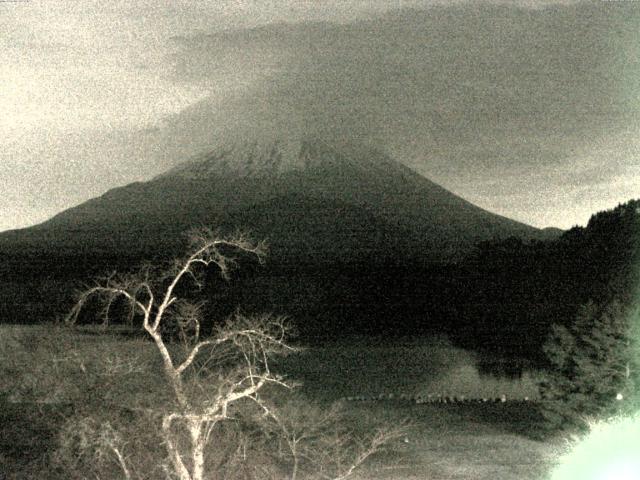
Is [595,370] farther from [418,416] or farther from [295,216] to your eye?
[295,216]

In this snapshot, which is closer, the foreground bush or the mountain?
the foreground bush

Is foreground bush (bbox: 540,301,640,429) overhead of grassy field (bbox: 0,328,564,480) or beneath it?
overhead

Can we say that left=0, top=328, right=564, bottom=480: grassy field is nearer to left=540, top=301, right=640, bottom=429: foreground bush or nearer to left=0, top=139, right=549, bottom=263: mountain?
left=540, top=301, right=640, bottom=429: foreground bush

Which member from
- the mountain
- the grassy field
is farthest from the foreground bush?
the mountain

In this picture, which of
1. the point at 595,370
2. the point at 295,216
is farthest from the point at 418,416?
the point at 295,216

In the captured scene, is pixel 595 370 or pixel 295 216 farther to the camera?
pixel 295 216

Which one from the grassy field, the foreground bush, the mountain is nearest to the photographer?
the grassy field

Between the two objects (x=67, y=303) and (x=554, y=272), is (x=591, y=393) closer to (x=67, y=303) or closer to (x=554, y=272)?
(x=554, y=272)

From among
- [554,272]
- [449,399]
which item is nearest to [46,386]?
[449,399]

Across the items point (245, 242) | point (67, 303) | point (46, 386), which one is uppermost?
point (245, 242)
